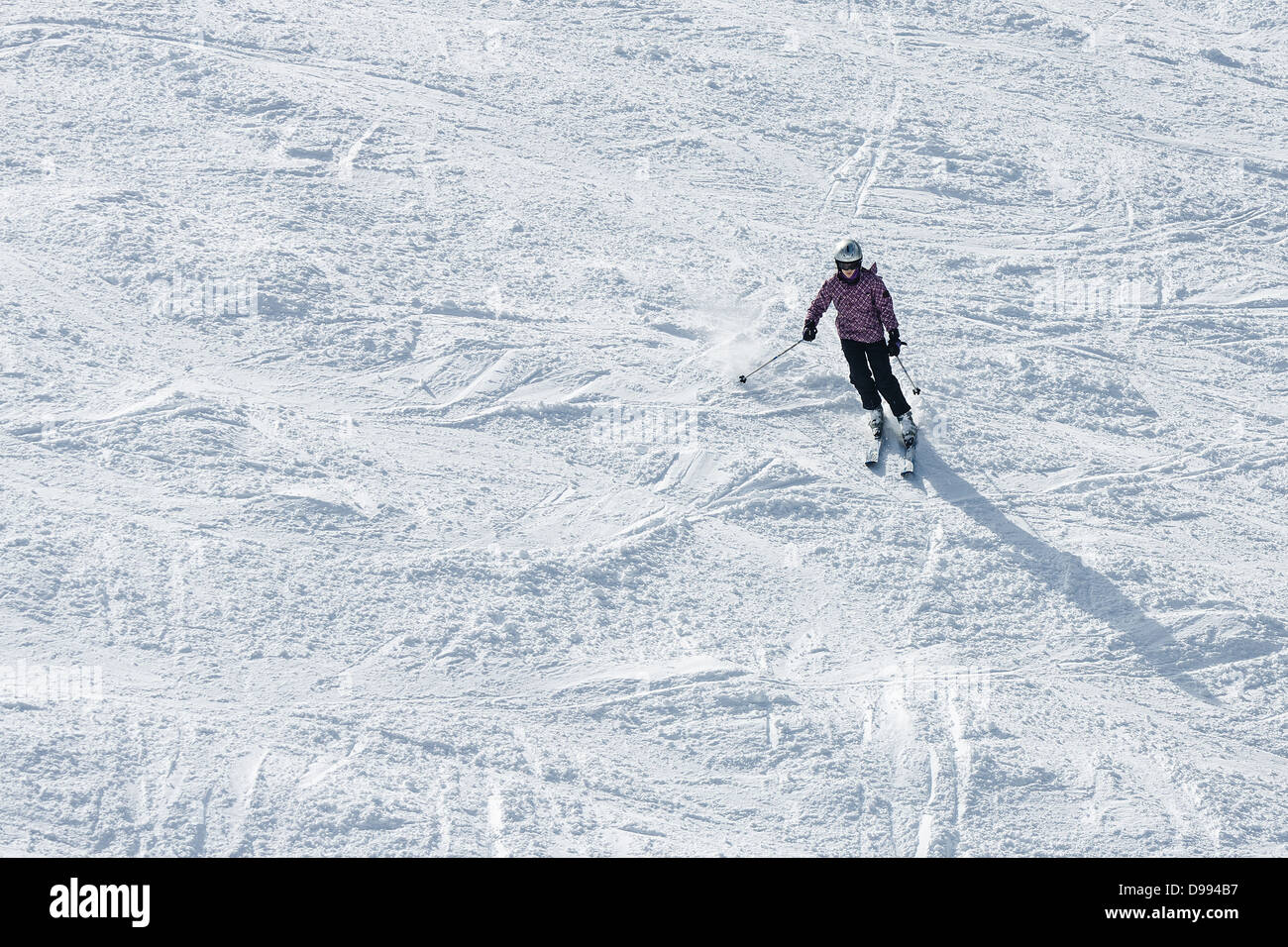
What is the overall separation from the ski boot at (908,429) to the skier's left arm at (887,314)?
0.70 metres

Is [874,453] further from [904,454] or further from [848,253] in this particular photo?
[848,253]

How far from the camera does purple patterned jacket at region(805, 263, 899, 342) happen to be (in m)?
8.68

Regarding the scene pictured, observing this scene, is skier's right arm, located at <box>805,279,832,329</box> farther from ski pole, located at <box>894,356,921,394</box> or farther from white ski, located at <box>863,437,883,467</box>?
white ski, located at <box>863,437,883,467</box>

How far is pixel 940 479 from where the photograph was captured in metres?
9.33

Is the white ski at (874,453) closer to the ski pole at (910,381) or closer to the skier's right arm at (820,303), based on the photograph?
the ski pole at (910,381)

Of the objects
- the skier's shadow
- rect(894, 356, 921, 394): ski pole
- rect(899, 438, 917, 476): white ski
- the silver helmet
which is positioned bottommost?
the skier's shadow

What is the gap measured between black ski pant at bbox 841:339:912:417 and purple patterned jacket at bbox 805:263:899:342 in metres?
0.09

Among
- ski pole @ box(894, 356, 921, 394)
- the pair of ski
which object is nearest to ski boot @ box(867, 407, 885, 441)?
the pair of ski

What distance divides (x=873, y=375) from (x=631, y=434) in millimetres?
1663

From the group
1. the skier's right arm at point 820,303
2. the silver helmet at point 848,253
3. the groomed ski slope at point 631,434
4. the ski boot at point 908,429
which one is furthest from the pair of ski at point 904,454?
the silver helmet at point 848,253

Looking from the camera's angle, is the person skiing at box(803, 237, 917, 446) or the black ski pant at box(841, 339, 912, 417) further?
the black ski pant at box(841, 339, 912, 417)

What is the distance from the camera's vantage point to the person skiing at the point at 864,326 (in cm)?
863

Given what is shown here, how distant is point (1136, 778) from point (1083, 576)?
4.73ft

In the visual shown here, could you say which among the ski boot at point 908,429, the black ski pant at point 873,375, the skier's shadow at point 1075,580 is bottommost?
the skier's shadow at point 1075,580
